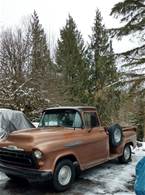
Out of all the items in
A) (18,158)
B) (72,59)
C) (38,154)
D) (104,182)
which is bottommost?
(104,182)

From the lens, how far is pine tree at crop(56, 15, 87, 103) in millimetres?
30422

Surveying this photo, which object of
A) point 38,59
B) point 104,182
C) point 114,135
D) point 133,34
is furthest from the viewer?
point 38,59

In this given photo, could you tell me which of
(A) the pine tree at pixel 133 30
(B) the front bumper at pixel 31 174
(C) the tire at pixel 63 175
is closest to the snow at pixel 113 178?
(C) the tire at pixel 63 175

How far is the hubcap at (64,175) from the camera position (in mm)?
6512

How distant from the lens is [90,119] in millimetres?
7922

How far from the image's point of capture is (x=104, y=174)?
7.86 metres

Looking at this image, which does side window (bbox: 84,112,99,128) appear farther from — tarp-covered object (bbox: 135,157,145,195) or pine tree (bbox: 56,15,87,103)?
pine tree (bbox: 56,15,87,103)

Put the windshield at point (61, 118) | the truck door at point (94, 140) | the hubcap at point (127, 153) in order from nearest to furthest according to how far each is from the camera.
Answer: the truck door at point (94, 140) < the windshield at point (61, 118) < the hubcap at point (127, 153)

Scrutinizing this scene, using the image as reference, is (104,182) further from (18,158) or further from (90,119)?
(18,158)

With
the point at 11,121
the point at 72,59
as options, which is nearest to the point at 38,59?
the point at 72,59

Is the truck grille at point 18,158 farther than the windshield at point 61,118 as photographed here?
No

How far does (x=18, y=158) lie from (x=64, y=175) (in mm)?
1084

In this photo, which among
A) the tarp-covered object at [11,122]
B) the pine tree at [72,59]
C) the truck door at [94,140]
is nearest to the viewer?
the truck door at [94,140]

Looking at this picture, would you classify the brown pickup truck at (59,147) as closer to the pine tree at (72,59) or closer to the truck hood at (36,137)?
the truck hood at (36,137)
